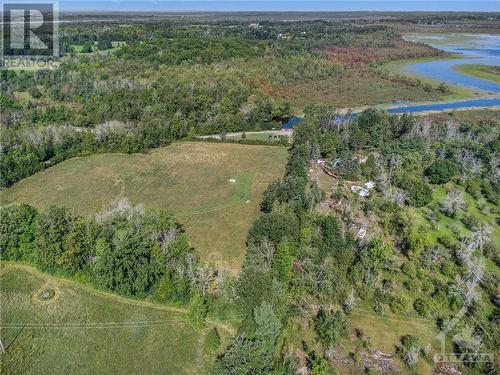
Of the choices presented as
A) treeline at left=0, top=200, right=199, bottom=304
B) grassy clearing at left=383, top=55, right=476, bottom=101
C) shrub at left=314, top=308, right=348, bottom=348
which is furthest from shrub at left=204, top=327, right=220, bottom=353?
grassy clearing at left=383, top=55, right=476, bottom=101

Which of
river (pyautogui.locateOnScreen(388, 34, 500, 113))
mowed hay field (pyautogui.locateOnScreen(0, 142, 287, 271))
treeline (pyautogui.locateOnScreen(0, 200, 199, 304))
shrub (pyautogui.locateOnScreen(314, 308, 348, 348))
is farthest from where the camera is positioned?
river (pyautogui.locateOnScreen(388, 34, 500, 113))

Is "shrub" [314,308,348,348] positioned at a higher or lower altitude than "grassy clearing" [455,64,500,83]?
lower

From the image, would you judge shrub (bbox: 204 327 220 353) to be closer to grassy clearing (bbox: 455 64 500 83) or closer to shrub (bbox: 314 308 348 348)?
shrub (bbox: 314 308 348 348)

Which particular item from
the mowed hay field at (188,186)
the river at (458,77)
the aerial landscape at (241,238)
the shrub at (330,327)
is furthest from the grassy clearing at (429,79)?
the shrub at (330,327)

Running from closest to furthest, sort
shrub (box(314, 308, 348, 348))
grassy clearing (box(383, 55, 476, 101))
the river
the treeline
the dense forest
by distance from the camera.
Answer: the dense forest → shrub (box(314, 308, 348, 348)) → the treeline → the river → grassy clearing (box(383, 55, 476, 101))

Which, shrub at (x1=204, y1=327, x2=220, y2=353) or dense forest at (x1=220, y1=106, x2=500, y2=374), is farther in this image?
shrub at (x1=204, y1=327, x2=220, y2=353)

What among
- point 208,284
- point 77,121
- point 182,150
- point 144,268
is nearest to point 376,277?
point 208,284
